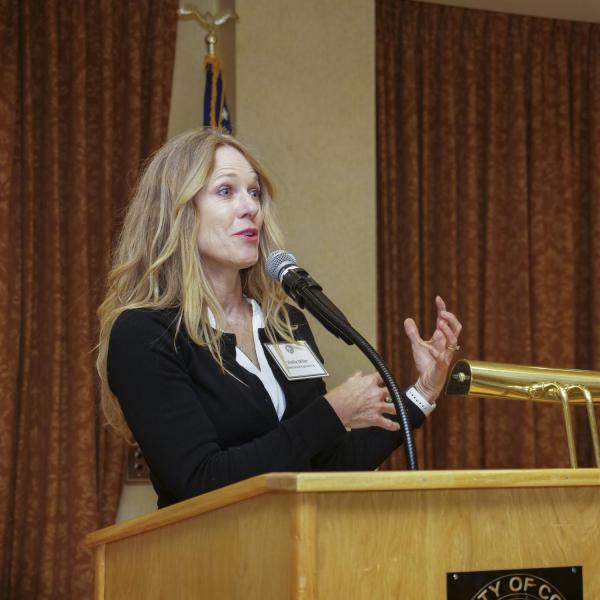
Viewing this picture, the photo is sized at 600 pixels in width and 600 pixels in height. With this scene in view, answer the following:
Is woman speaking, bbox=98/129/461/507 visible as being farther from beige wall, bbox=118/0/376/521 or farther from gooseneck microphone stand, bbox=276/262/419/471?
beige wall, bbox=118/0/376/521

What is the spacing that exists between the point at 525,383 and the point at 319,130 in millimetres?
2994

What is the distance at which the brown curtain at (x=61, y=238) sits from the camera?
14.6ft

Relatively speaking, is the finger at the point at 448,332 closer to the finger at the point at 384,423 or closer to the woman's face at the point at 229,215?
the finger at the point at 384,423

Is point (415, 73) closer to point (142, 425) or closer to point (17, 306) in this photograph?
point (17, 306)

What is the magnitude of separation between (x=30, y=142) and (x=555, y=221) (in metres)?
2.89

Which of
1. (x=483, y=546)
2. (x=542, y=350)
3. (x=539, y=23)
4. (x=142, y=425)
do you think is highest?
(x=539, y=23)

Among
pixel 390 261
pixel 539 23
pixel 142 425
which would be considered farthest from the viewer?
pixel 539 23

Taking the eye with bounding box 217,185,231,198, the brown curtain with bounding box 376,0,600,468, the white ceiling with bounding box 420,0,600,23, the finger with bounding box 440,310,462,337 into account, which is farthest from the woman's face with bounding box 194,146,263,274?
the white ceiling with bounding box 420,0,600,23

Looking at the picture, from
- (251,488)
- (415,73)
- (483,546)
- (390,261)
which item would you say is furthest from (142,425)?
(415,73)

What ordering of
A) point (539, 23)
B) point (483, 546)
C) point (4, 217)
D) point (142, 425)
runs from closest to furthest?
point (483, 546) → point (142, 425) → point (4, 217) → point (539, 23)

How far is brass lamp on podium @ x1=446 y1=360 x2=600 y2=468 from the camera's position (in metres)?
1.74

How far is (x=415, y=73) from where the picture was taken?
5.38m

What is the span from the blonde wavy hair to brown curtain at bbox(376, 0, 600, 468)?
9.13 ft

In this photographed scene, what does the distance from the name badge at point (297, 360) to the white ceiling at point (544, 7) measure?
368cm
